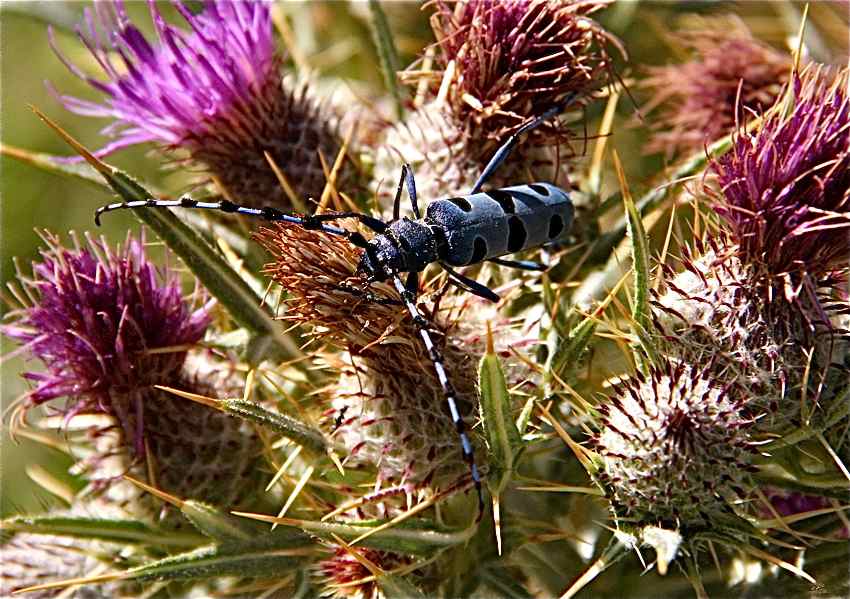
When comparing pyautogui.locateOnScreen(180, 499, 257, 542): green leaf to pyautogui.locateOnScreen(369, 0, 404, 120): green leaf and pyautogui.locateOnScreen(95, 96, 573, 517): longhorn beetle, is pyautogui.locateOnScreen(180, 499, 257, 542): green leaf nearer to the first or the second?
pyautogui.locateOnScreen(95, 96, 573, 517): longhorn beetle

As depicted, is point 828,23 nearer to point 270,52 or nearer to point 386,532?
point 270,52

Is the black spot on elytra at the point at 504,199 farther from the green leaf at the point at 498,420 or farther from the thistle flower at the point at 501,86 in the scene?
the green leaf at the point at 498,420

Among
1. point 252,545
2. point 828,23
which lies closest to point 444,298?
point 252,545

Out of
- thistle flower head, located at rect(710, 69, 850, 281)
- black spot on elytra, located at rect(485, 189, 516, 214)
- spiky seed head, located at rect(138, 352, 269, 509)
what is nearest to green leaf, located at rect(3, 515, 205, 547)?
spiky seed head, located at rect(138, 352, 269, 509)

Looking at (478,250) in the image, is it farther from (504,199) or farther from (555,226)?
(555,226)

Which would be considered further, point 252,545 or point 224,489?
point 224,489

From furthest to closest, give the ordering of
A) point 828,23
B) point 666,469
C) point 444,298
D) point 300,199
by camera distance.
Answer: point 828,23
point 300,199
point 444,298
point 666,469

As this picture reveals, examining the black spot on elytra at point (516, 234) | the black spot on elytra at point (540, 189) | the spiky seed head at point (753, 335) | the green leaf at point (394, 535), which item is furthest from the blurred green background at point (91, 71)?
the green leaf at point (394, 535)
